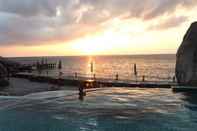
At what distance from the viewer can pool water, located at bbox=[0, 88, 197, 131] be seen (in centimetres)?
2000

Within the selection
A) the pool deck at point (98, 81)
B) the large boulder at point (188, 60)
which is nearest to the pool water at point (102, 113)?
the large boulder at point (188, 60)

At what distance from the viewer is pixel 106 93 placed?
1270 inches

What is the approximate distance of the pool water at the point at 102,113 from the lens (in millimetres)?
20000

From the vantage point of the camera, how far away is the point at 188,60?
35.3 meters

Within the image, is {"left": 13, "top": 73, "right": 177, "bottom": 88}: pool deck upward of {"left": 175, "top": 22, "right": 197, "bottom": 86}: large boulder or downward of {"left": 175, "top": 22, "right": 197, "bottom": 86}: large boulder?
downward

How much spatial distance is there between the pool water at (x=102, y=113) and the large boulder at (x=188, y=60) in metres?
4.33

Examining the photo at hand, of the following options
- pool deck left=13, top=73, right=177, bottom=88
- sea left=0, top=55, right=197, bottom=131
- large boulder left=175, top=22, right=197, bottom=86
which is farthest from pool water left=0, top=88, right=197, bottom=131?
pool deck left=13, top=73, right=177, bottom=88

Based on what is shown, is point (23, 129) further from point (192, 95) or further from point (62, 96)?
point (192, 95)

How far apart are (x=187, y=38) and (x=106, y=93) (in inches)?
489

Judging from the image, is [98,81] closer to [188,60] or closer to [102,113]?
[188,60]

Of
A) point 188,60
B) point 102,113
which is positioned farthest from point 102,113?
point 188,60

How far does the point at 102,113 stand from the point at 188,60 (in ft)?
52.7

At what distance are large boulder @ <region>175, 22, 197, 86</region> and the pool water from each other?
4325mm

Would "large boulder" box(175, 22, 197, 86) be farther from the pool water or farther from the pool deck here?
the pool deck
